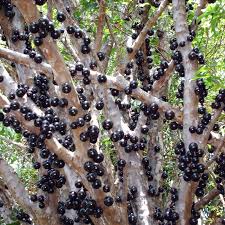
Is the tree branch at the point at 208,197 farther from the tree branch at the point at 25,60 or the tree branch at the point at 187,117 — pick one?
the tree branch at the point at 25,60

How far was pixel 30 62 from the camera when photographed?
325 centimetres

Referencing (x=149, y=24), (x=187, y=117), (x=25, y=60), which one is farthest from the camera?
(x=149, y=24)

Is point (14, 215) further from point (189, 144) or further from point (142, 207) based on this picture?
point (189, 144)

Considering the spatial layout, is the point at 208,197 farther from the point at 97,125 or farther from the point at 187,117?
the point at 97,125

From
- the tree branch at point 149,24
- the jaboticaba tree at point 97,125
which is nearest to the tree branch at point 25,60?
the jaboticaba tree at point 97,125

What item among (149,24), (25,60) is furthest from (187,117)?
(25,60)

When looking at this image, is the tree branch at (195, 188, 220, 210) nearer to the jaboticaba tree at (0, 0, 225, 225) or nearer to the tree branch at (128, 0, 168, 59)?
the jaboticaba tree at (0, 0, 225, 225)

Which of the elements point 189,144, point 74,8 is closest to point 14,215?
point 189,144

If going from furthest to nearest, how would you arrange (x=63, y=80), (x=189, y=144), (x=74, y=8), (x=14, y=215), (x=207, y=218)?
(x=207, y=218) → (x=74, y=8) → (x=14, y=215) → (x=189, y=144) → (x=63, y=80)

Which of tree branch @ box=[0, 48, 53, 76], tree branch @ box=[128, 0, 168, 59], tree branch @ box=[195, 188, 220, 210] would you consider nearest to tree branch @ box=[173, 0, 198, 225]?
tree branch @ box=[195, 188, 220, 210]

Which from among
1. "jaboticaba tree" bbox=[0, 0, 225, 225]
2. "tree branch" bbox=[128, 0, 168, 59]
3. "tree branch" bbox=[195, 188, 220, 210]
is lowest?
"tree branch" bbox=[195, 188, 220, 210]

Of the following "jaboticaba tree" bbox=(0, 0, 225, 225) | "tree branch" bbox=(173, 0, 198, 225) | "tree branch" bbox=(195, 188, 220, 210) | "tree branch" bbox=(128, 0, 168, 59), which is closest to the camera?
"jaboticaba tree" bbox=(0, 0, 225, 225)

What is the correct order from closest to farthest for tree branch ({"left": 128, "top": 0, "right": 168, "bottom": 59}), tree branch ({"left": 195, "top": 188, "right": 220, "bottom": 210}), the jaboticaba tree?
1. the jaboticaba tree
2. tree branch ({"left": 195, "top": 188, "right": 220, "bottom": 210})
3. tree branch ({"left": 128, "top": 0, "right": 168, "bottom": 59})

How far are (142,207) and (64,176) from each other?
82cm
